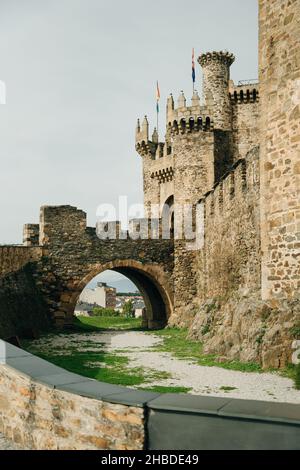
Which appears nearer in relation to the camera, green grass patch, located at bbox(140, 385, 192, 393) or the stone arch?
green grass patch, located at bbox(140, 385, 192, 393)

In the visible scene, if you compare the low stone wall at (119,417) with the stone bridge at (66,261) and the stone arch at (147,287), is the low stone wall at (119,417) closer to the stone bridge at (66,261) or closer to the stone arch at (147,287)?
the stone bridge at (66,261)

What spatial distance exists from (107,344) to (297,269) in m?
7.04

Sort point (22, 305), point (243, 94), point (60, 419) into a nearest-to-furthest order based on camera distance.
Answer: point (60, 419), point (22, 305), point (243, 94)

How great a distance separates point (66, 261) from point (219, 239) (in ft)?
21.9

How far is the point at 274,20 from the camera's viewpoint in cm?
1048

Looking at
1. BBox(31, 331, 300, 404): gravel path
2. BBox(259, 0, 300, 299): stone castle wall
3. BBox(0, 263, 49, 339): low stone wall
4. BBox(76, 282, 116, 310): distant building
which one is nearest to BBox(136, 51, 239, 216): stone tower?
BBox(0, 263, 49, 339): low stone wall

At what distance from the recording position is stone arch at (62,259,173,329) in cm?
2138

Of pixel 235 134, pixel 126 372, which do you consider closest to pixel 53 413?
pixel 126 372

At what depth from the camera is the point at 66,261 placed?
21359mm

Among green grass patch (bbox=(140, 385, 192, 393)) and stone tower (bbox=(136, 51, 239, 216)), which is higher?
stone tower (bbox=(136, 51, 239, 216))

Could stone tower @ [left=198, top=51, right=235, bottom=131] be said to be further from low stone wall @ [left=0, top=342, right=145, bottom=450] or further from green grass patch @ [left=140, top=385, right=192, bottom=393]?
low stone wall @ [left=0, top=342, right=145, bottom=450]

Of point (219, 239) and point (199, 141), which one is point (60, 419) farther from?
point (199, 141)

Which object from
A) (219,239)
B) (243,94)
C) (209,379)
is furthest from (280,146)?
(243,94)
